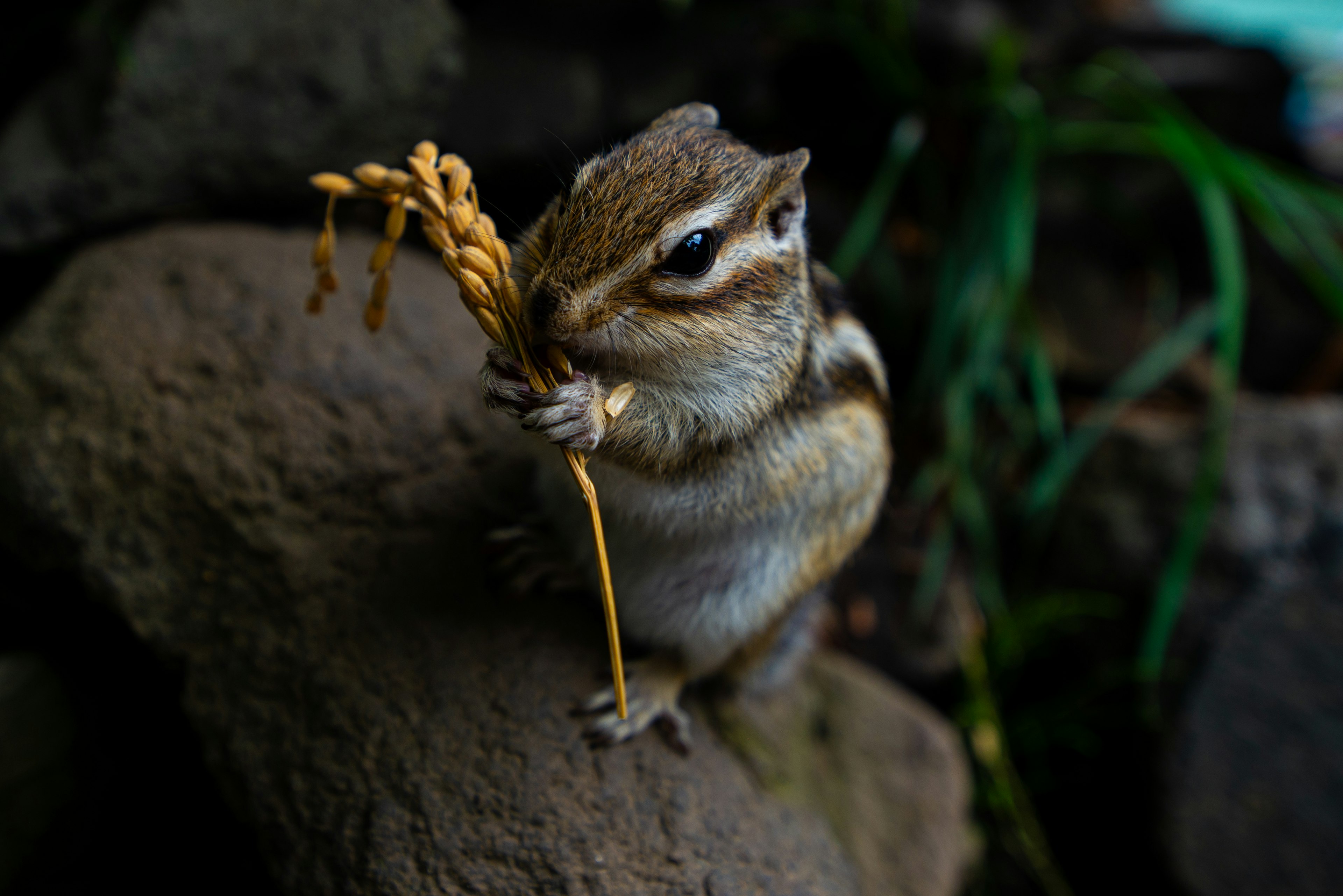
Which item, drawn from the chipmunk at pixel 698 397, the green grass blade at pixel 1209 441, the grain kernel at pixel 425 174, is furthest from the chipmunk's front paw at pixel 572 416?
the green grass blade at pixel 1209 441

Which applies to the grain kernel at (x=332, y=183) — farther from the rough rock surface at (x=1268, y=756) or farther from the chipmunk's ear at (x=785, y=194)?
the rough rock surface at (x=1268, y=756)

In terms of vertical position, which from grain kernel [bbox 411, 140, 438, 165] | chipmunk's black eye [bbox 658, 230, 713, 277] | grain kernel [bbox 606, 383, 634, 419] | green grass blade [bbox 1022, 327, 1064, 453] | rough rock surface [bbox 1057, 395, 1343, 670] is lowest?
rough rock surface [bbox 1057, 395, 1343, 670]

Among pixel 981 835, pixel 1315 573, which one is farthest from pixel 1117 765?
pixel 1315 573

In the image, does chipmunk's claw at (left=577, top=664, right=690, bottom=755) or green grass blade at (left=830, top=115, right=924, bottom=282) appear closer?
chipmunk's claw at (left=577, top=664, right=690, bottom=755)

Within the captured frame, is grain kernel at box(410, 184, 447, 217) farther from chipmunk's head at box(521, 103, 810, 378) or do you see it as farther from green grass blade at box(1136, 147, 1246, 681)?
green grass blade at box(1136, 147, 1246, 681)

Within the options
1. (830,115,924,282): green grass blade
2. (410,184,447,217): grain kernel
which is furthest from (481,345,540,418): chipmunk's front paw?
(830,115,924,282): green grass blade

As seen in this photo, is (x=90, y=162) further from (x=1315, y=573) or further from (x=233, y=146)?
(x=1315, y=573)
